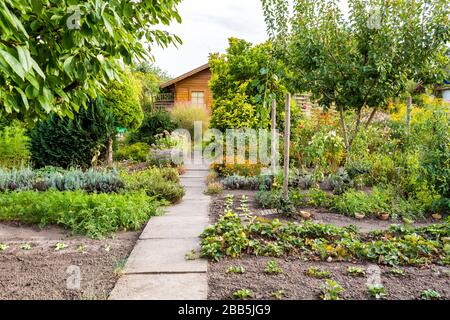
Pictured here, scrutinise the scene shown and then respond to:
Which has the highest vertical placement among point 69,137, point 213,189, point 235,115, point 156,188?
point 235,115

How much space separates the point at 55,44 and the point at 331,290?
2197 mm

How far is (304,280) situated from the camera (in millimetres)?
2682

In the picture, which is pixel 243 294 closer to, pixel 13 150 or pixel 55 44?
pixel 55 44

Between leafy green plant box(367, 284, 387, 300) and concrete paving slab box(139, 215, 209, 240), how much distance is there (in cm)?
175

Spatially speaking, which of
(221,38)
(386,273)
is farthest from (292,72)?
(386,273)

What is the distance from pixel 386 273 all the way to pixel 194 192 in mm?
3661

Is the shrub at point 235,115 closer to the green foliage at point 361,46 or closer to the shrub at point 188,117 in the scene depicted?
the green foliage at point 361,46

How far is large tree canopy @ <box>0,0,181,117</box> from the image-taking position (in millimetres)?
1402

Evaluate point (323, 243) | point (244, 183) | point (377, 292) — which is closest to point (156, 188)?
point (244, 183)

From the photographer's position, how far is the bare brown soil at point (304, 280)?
8.12 feet

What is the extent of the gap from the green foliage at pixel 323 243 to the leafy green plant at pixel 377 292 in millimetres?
603

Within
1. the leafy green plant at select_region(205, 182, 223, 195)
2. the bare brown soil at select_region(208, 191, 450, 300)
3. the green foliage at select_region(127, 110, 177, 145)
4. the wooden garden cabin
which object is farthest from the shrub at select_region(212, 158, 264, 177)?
the wooden garden cabin

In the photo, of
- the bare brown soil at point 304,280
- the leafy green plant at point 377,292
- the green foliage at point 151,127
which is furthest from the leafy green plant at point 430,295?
the green foliage at point 151,127

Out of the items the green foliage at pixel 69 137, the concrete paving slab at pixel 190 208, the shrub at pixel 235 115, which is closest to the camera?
the concrete paving slab at pixel 190 208
